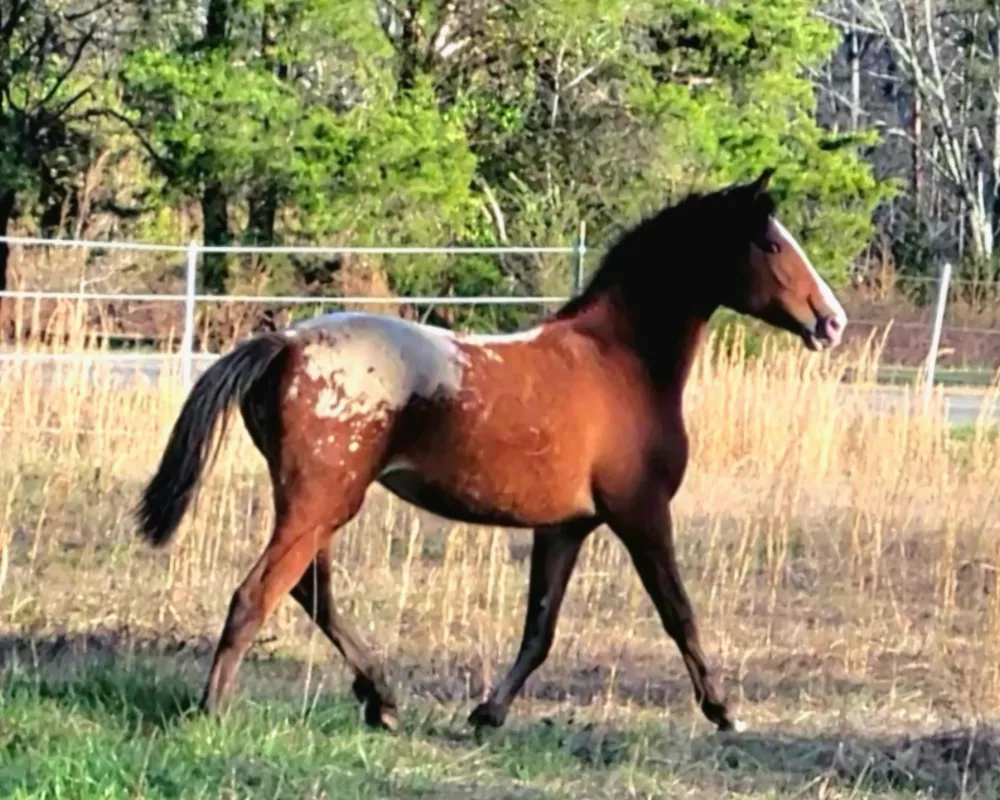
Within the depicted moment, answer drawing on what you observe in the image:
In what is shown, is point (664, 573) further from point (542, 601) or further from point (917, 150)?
point (917, 150)

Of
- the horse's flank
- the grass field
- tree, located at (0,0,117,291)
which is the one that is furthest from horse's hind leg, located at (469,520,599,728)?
tree, located at (0,0,117,291)

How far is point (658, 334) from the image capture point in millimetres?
6379

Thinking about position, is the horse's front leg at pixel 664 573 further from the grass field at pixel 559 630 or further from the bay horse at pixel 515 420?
the grass field at pixel 559 630

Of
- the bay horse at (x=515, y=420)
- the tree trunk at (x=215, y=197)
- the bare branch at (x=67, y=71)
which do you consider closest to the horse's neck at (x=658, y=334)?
the bay horse at (x=515, y=420)

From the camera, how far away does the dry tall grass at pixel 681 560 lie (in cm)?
705

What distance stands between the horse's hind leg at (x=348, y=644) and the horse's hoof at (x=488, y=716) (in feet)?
0.93

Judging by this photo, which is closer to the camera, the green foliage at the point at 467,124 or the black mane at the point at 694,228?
the black mane at the point at 694,228

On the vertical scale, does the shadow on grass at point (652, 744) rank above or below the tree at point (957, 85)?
below

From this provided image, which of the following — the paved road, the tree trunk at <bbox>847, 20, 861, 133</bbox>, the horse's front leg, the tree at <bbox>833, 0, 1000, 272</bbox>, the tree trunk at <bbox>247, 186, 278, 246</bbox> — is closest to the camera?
the horse's front leg

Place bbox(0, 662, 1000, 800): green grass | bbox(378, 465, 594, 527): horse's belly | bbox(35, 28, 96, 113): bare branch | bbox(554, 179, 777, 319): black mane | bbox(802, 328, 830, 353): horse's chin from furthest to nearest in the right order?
bbox(35, 28, 96, 113): bare branch < bbox(802, 328, 830, 353): horse's chin < bbox(554, 179, 777, 319): black mane < bbox(378, 465, 594, 527): horse's belly < bbox(0, 662, 1000, 800): green grass

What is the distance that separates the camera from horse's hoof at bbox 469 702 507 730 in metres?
5.95

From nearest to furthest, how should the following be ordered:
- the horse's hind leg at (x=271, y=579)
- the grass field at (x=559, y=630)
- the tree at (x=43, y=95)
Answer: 1. the grass field at (x=559, y=630)
2. the horse's hind leg at (x=271, y=579)
3. the tree at (x=43, y=95)

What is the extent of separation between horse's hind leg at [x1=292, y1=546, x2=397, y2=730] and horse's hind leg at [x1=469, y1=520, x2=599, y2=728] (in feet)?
1.11

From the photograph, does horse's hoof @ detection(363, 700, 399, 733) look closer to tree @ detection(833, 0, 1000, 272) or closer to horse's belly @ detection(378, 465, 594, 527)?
horse's belly @ detection(378, 465, 594, 527)
